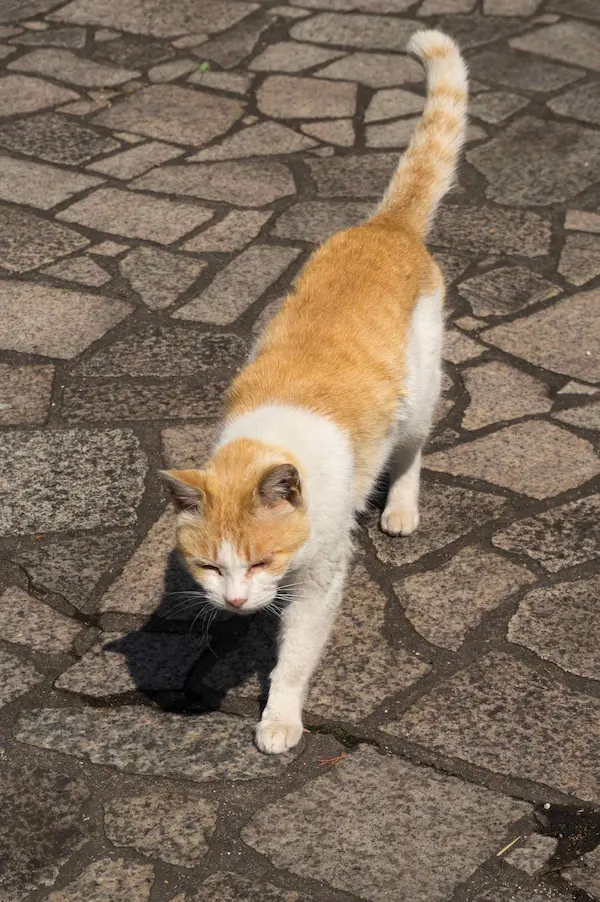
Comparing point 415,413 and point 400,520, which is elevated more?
point 415,413

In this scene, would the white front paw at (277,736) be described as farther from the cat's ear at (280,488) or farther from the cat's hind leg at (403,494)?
the cat's hind leg at (403,494)

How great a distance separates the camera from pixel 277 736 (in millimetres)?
3469

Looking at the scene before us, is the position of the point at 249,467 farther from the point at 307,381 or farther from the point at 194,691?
the point at 194,691

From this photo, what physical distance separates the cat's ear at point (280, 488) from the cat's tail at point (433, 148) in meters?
1.61

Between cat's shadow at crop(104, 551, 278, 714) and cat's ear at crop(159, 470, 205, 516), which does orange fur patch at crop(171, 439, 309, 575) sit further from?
cat's shadow at crop(104, 551, 278, 714)

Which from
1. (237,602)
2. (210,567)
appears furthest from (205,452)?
(237,602)

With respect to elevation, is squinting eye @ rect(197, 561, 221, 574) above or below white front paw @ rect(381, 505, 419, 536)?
above

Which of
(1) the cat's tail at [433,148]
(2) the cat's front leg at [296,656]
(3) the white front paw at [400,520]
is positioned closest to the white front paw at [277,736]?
(2) the cat's front leg at [296,656]

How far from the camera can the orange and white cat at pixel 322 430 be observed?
3201mm

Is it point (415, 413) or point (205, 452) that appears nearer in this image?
point (415, 413)

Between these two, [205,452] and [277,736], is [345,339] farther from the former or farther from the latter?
[277,736]

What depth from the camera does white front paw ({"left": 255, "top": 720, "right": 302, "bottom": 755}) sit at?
347cm

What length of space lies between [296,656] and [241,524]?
0.59 metres

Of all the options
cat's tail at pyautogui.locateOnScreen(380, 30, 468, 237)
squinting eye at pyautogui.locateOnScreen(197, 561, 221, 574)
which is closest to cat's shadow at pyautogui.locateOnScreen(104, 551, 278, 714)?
squinting eye at pyautogui.locateOnScreen(197, 561, 221, 574)
